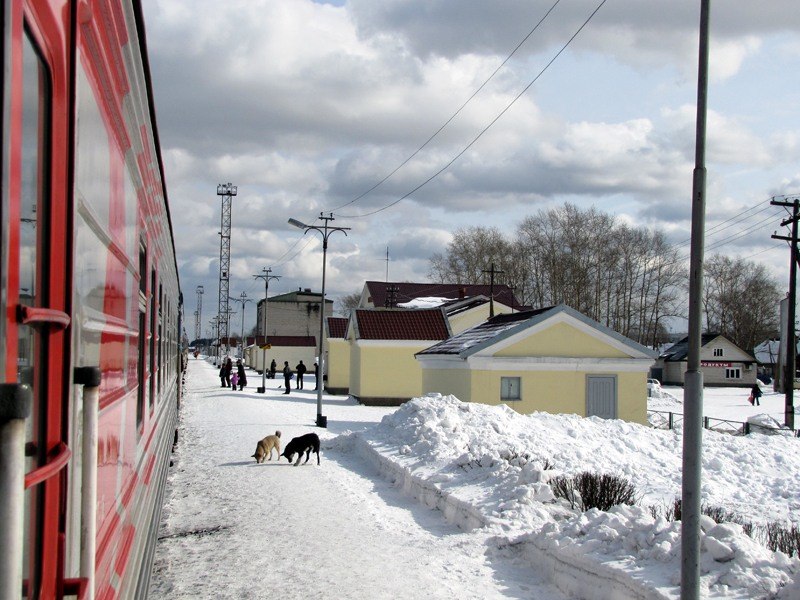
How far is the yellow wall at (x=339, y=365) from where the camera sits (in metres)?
42.8

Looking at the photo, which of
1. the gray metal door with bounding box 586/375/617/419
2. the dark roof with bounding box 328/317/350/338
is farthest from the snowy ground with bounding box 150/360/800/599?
the dark roof with bounding box 328/317/350/338

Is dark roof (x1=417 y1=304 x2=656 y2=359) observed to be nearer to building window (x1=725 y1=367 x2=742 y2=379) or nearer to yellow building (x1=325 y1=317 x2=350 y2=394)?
yellow building (x1=325 y1=317 x2=350 y2=394)

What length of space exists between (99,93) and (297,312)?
366 ft

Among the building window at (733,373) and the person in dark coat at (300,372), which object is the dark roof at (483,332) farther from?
the building window at (733,373)

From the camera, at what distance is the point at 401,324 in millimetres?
37625

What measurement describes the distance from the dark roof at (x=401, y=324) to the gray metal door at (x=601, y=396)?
1296cm

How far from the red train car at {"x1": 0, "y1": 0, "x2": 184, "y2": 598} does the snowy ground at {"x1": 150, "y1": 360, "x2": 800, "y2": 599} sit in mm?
4676

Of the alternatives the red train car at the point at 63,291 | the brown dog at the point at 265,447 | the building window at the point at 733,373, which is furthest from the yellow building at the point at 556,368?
the building window at the point at 733,373

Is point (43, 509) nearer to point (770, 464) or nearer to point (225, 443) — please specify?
point (225, 443)

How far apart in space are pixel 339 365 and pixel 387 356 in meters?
6.73

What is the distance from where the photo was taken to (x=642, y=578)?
6.64m

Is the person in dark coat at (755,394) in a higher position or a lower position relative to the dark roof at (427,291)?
lower

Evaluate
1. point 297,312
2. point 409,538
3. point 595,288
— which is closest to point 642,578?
point 409,538

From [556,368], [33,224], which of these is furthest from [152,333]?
[556,368]
